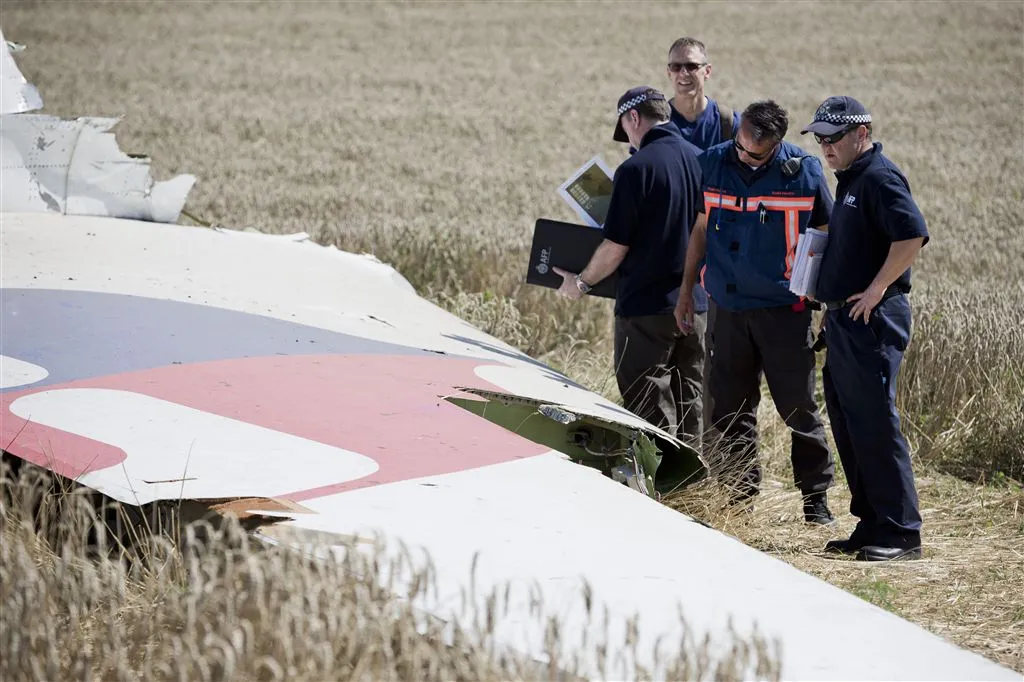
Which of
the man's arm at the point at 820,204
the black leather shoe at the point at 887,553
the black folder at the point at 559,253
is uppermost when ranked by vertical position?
the man's arm at the point at 820,204

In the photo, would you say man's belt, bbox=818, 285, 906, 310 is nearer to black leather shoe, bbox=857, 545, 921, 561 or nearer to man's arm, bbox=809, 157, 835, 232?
man's arm, bbox=809, 157, 835, 232

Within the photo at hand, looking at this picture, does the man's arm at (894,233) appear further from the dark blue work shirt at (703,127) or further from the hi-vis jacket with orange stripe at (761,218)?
the dark blue work shirt at (703,127)

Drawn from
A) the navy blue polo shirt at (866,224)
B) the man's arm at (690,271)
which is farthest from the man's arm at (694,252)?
the navy blue polo shirt at (866,224)

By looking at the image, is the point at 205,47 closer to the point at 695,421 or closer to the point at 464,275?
the point at 464,275

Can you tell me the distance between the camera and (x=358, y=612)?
2.50m

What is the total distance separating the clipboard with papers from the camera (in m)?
5.05

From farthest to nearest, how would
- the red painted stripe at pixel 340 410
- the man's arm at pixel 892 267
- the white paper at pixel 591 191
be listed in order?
the white paper at pixel 591 191 < the man's arm at pixel 892 267 < the red painted stripe at pixel 340 410

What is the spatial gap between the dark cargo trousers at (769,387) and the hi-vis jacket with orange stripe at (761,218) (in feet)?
0.36

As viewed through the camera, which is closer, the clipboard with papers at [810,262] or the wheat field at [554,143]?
the clipboard with papers at [810,262]

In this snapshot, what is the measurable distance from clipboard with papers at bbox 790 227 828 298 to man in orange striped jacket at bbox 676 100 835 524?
0.89 feet

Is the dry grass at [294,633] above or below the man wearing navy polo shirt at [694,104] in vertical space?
below

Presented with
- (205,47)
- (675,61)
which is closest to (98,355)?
(675,61)

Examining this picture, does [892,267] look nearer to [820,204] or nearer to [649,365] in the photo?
[820,204]

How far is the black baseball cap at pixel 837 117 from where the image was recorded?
4801mm
